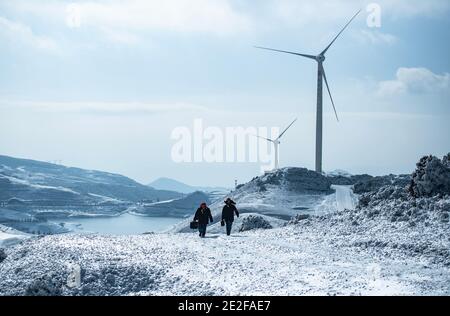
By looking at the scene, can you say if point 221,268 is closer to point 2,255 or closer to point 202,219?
point 202,219

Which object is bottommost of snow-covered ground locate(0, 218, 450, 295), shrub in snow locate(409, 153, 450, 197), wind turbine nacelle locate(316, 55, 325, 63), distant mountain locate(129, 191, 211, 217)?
distant mountain locate(129, 191, 211, 217)

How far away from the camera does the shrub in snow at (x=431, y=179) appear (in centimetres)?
2770

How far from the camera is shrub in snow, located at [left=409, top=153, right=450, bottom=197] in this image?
2770 cm

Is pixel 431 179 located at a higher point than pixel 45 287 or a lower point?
higher

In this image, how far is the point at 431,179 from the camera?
92.0 feet

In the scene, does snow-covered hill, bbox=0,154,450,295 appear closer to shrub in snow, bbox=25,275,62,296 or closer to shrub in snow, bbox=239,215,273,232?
shrub in snow, bbox=25,275,62,296

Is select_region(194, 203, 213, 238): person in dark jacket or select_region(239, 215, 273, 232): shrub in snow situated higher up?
select_region(194, 203, 213, 238): person in dark jacket

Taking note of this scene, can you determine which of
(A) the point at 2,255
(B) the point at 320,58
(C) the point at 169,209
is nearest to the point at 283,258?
(A) the point at 2,255

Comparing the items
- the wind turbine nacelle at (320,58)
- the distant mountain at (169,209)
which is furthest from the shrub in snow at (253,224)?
the distant mountain at (169,209)

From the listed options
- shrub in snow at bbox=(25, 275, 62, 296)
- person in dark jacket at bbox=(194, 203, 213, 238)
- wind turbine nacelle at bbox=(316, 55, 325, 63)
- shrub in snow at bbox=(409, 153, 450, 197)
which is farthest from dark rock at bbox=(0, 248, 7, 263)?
wind turbine nacelle at bbox=(316, 55, 325, 63)

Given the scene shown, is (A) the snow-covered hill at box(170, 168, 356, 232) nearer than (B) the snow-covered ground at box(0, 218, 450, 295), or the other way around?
(B) the snow-covered ground at box(0, 218, 450, 295)

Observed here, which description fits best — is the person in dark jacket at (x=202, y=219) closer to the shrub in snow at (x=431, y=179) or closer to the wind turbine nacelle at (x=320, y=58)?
the shrub in snow at (x=431, y=179)

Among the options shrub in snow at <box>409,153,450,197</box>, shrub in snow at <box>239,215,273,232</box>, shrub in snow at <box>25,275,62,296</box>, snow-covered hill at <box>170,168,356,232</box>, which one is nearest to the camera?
shrub in snow at <box>25,275,62,296</box>
